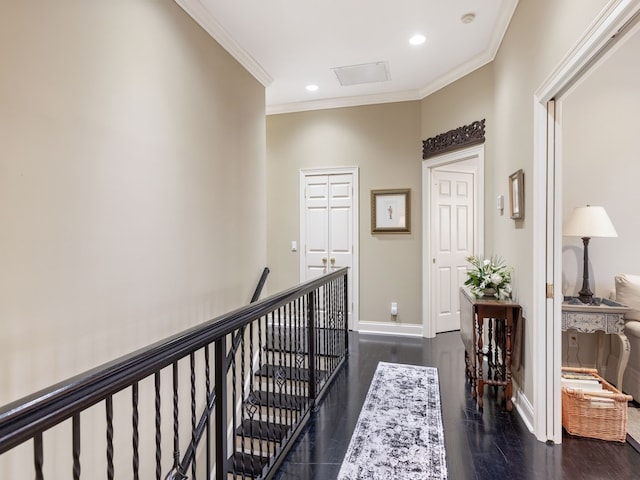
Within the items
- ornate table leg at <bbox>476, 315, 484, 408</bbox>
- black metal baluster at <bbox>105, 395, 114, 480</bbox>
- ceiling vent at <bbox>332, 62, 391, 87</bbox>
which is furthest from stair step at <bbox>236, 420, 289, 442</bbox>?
ceiling vent at <bbox>332, 62, 391, 87</bbox>

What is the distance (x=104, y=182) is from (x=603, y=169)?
3.78m

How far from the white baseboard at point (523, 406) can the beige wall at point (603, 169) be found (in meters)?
0.67

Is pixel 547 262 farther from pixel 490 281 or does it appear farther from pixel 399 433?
pixel 399 433

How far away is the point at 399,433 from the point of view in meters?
2.27

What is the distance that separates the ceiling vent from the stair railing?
219 cm

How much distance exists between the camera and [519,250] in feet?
8.52

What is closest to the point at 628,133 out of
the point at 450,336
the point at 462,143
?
the point at 462,143

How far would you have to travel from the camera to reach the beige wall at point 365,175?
4.45m

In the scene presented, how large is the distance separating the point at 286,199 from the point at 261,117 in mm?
1318

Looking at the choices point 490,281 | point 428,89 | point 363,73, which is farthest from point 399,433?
point 428,89

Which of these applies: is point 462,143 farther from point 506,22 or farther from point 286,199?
point 286,199

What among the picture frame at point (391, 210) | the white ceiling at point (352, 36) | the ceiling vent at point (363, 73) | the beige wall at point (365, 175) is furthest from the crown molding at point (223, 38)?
the picture frame at point (391, 210)

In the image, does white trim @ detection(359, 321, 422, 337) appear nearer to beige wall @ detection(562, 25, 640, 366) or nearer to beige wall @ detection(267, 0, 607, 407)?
beige wall @ detection(267, 0, 607, 407)

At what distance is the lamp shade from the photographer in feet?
8.91
